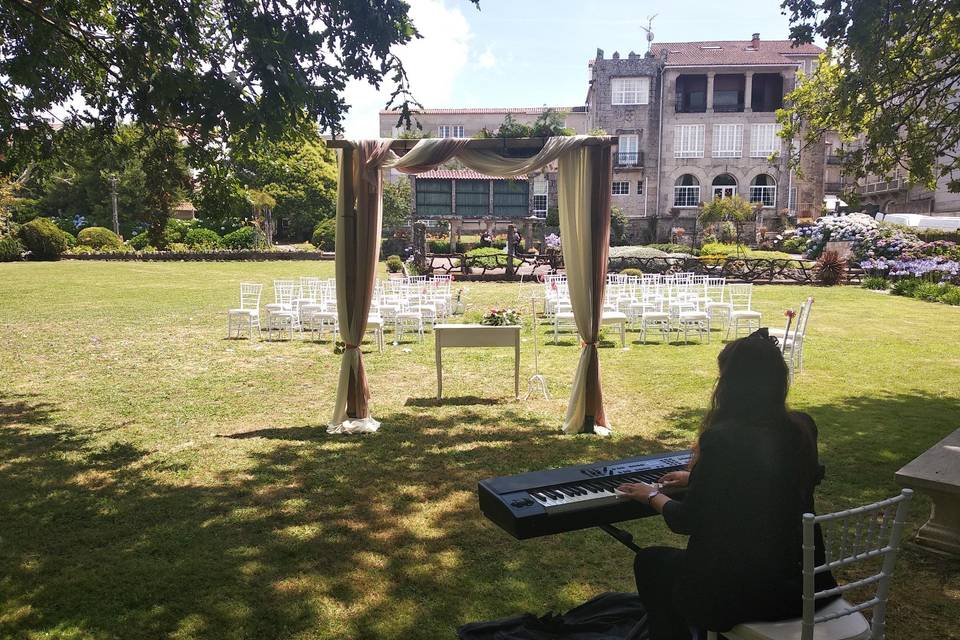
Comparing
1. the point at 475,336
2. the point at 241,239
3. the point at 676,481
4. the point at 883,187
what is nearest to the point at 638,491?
the point at 676,481

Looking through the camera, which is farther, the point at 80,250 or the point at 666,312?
the point at 80,250

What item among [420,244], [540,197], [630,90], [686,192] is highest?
[630,90]

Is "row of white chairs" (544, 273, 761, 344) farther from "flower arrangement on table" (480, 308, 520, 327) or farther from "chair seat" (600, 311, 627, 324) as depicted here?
"flower arrangement on table" (480, 308, 520, 327)

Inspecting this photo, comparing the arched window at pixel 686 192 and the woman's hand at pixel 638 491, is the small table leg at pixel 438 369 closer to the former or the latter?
the woman's hand at pixel 638 491

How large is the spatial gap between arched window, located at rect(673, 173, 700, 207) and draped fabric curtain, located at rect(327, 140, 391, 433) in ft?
137

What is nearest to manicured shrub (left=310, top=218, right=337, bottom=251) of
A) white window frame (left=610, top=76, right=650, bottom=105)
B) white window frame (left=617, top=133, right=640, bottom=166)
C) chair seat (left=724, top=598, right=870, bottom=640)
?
white window frame (left=617, top=133, right=640, bottom=166)

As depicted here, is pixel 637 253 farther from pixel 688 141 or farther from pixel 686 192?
pixel 688 141

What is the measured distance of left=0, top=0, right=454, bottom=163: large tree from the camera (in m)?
5.79

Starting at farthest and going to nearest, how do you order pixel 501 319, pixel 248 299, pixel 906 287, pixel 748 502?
pixel 906 287 → pixel 248 299 → pixel 501 319 → pixel 748 502

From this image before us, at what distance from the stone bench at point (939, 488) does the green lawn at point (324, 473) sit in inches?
7.5

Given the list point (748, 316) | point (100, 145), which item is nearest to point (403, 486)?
point (100, 145)

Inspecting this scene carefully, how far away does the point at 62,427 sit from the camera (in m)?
7.12

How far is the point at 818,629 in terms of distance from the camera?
242cm

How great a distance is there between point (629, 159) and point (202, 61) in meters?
41.4
